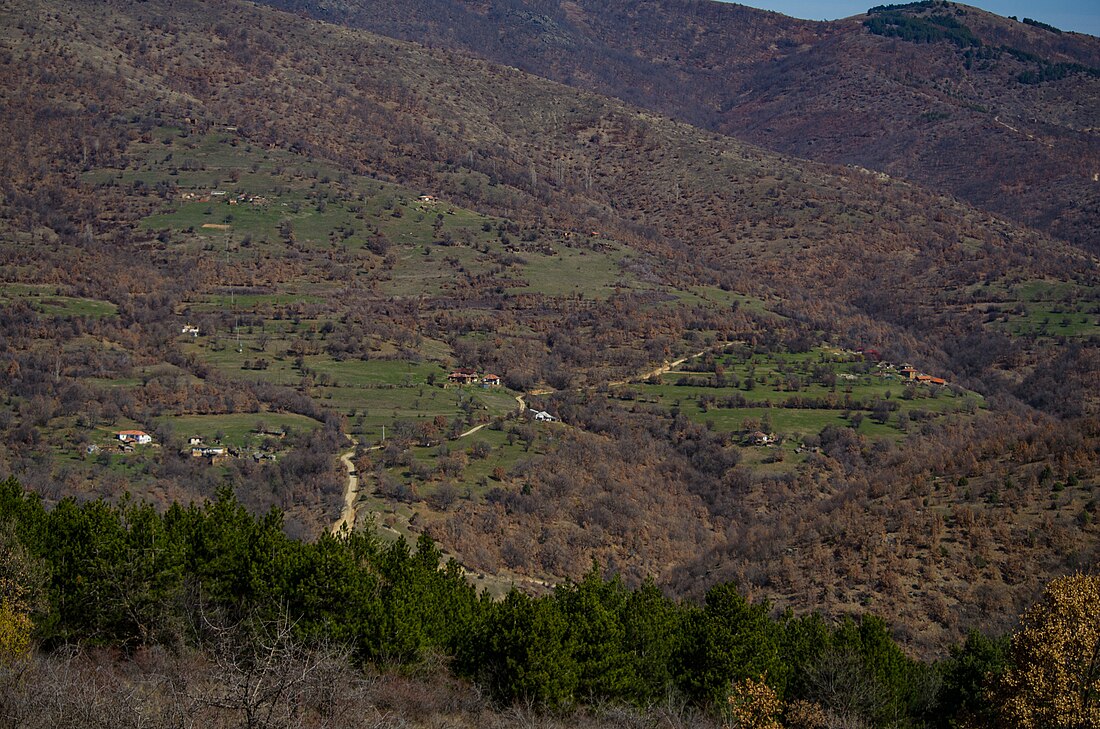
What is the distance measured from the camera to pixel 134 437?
63.4m

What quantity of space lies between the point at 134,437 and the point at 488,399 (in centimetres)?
2778

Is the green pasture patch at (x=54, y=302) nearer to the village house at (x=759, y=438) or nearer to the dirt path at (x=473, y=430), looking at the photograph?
the dirt path at (x=473, y=430)

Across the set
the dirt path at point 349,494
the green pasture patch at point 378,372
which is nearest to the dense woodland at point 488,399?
the green pasture patch at point 378,372

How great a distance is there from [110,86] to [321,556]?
12684 cm

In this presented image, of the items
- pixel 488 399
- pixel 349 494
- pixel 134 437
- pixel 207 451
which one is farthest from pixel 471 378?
pixel 134 437

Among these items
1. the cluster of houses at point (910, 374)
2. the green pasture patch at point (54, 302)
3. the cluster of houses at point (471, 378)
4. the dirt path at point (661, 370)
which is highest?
the cluster of houses at point (910, 374)

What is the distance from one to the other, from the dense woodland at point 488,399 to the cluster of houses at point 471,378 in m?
1.38

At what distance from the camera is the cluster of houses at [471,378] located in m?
87.8

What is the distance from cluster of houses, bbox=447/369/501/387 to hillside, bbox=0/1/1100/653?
67 centimetres

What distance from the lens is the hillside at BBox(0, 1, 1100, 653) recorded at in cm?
5531

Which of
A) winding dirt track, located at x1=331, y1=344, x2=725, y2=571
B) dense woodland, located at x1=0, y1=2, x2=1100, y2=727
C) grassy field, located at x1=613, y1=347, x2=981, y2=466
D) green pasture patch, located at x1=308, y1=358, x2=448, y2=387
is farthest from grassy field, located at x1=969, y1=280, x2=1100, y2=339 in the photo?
green pasture patch, located at x1=308, y1=358, x2=448, y2=387

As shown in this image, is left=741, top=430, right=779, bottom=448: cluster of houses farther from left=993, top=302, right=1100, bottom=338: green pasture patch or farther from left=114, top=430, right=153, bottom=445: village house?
left=993, top=302, right=1100, bottom=338: green pasture patch

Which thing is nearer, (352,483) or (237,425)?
(352,483)

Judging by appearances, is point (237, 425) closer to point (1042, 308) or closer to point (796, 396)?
point (796, 396)
